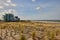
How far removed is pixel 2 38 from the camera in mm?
3682

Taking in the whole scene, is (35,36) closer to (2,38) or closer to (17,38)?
(17,38)

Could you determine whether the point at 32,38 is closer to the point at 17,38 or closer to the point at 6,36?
the point at 17,38

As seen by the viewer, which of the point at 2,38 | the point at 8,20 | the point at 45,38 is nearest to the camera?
the point at 45,38

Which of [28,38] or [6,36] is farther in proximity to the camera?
[6,36]

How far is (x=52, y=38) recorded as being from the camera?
3396 mm

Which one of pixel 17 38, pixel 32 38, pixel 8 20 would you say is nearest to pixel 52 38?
pixel 32 38

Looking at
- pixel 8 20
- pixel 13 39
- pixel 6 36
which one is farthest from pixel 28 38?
pixel 8 20

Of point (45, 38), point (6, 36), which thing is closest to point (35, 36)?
point (45, 38)

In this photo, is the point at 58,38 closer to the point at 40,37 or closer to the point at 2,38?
the point at 40,37

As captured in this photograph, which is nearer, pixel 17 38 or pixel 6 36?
pixel 17 38

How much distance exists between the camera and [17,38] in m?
3.56

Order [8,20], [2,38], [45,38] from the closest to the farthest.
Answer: [45,38], [2,38], [8,20]

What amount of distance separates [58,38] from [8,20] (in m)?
8.16

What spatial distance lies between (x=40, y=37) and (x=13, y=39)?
57 centimetres
